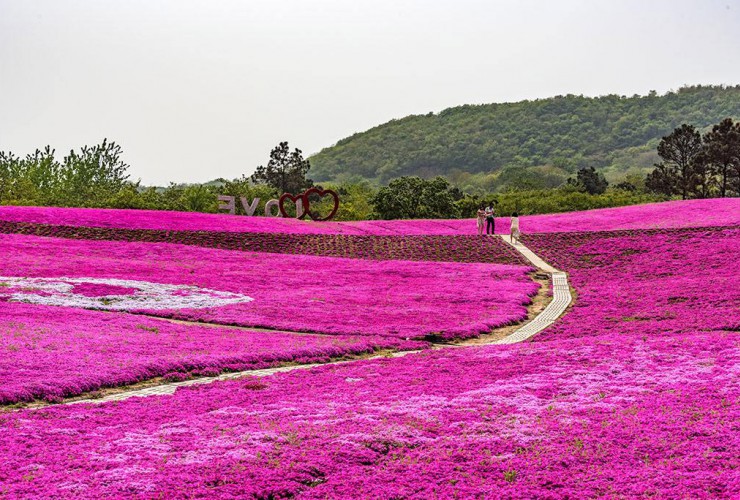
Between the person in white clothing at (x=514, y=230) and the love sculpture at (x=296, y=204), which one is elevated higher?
the love sculpture at (x=296, y=204)

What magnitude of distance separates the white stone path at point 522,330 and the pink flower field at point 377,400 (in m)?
0.65

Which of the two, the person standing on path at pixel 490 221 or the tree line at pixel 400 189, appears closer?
the person standing on path at pixel 490 221

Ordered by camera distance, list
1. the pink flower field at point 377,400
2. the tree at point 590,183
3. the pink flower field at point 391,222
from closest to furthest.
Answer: the pink flower field at point 377,400, the pink flower field at point 391,222, the tree at point 590,183

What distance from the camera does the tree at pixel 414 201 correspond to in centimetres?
9100

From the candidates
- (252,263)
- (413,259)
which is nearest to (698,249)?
(413,259)

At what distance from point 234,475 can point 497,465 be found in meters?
3.45

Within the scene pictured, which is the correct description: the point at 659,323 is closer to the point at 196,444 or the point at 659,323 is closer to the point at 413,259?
the point at 196,444

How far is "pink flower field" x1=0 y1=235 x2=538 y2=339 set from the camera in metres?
31.1

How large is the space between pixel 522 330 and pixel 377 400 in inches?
601

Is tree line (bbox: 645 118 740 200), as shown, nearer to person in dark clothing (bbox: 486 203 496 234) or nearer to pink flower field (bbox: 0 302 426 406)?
person in dark clothing (bbox: 486 203 496 234)

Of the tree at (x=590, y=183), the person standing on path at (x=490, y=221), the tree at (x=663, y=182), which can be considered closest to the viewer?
the person standing on path at (x=490, y=221)

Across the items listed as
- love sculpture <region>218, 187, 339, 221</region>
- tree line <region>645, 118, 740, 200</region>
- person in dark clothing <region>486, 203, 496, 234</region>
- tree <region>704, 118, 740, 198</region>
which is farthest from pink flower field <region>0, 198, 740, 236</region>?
tree line <region>645, 118, 740, 200</region>

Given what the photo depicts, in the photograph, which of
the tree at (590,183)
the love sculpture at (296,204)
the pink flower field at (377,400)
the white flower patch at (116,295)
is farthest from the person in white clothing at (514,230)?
the tree at (590,183)

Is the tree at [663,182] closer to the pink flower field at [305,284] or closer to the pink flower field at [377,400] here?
the pink flower field at [305,284]
